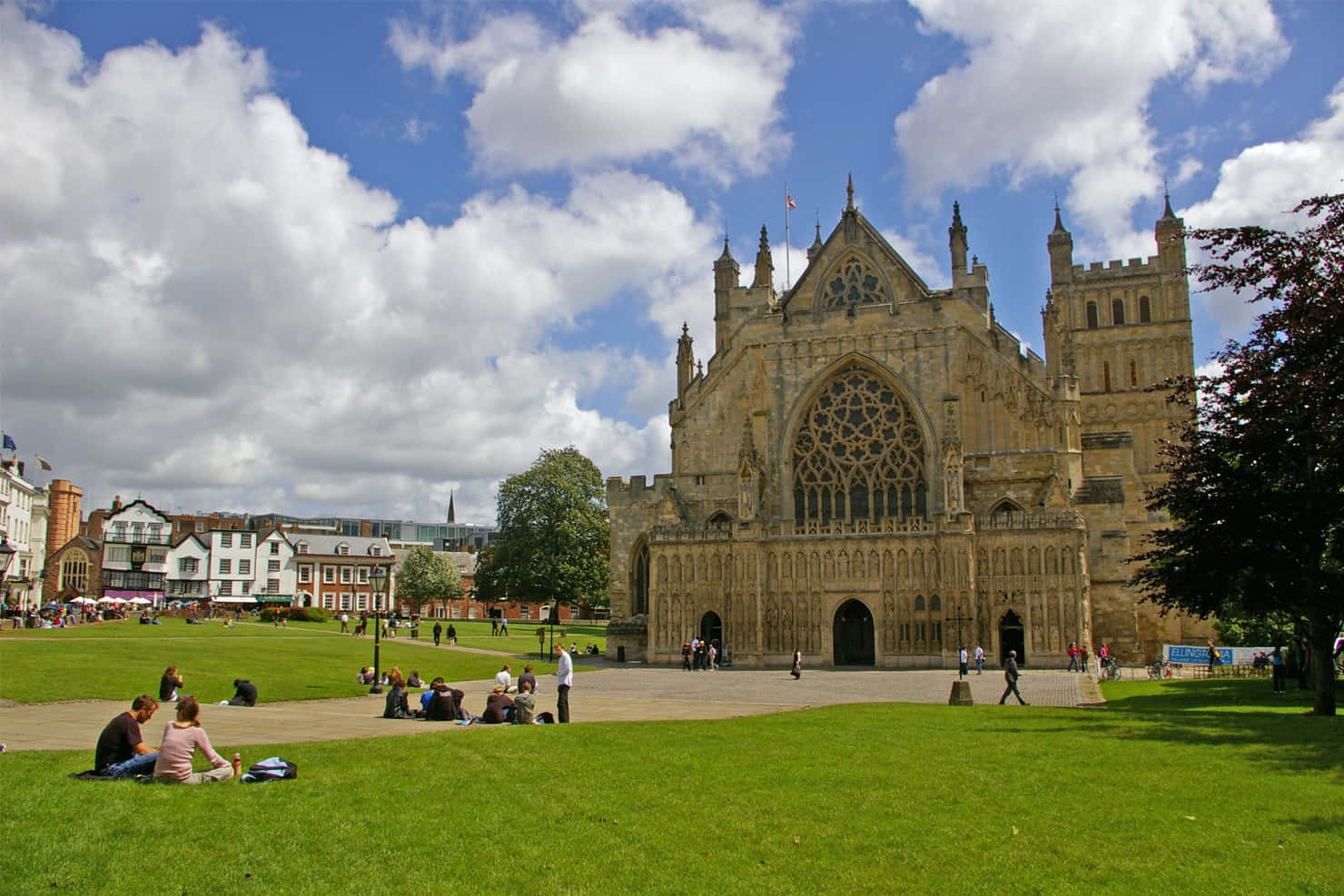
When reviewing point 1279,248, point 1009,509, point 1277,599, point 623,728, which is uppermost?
point 1279,248

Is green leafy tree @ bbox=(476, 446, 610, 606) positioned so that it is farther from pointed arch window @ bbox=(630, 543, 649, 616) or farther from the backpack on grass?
the backpack on grass

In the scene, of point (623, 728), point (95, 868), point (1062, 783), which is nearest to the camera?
point (95, 868)

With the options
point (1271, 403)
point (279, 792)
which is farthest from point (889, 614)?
point (279, 792)

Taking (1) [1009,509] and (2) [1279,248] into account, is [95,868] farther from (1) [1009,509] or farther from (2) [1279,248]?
(1) [1009,509]

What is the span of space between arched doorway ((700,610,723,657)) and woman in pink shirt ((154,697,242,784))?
3448cm

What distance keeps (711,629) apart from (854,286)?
58.2 ft

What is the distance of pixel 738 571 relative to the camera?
4462 centimetres

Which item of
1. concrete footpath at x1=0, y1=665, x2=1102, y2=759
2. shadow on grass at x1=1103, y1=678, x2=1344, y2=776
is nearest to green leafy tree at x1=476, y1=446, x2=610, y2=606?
concrete footpath at x1=0, y1=665, x2=1102, y2=759

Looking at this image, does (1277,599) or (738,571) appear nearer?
(1277,599)

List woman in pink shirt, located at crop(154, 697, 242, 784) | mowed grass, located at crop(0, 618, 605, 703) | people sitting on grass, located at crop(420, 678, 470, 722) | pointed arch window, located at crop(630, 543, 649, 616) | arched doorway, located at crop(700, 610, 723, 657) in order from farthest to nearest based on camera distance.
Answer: pointed arch window, located at crop(630, 543, 649, 616) → arched doorway, located at crop(700, 610, 723, 657) → mowed grass, located at crop(0, 618, 605, 703) → people sitting on grass, located at crop(420, 678, 470, 722) → woman in pink shirt, located at crop(154, 697, 242, 784)

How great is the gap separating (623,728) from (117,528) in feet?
281

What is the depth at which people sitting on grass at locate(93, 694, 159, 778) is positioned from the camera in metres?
11.7

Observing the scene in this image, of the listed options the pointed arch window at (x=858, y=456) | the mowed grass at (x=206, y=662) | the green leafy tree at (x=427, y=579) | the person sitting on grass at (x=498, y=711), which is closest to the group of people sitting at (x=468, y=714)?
the person sitting on grass at (x=498, y=711)

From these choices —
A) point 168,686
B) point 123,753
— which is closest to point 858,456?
point 168,686
